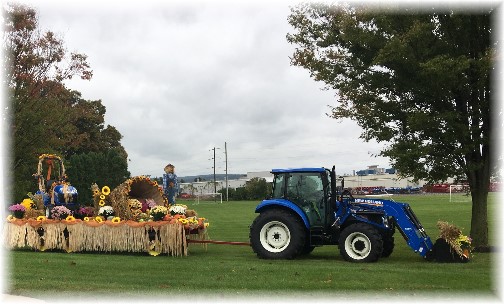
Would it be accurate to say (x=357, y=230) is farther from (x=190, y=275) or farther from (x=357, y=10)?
(x=357, y=10)

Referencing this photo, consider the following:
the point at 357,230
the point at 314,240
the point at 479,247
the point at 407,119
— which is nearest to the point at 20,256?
the point at 314,240

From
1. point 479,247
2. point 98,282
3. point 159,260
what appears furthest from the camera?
point 479,247

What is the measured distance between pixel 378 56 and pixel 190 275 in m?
6.61

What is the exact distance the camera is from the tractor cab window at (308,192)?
1249 cm

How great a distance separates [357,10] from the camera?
14250 millimetres

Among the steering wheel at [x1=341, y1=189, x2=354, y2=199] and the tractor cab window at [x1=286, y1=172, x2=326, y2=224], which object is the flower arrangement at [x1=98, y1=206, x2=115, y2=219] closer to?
the tractor cab window at [x1=286, y1=172, x2=326, y2=224]

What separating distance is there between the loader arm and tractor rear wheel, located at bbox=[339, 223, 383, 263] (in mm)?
587

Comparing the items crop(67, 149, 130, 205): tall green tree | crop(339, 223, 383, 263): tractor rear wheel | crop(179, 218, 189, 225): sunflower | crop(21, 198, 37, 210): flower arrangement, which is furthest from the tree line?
crop(67, 149, 130, 205): tall green tree

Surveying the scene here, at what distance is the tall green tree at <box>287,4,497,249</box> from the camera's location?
12.9 m

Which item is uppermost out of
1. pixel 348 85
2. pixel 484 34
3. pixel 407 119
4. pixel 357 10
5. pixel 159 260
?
pixel 357 10

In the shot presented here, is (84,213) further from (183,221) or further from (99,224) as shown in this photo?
(183,221)

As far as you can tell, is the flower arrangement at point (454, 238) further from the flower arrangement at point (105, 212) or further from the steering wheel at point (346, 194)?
the flower arrangement at point (105, 212)

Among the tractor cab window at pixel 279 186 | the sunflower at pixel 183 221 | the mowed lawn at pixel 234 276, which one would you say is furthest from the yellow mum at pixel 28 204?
the tractor cab window at pixel 279 186

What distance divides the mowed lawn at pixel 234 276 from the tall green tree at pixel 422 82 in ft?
7.64
